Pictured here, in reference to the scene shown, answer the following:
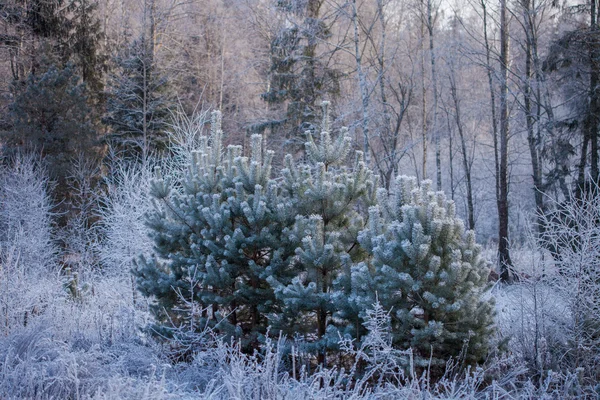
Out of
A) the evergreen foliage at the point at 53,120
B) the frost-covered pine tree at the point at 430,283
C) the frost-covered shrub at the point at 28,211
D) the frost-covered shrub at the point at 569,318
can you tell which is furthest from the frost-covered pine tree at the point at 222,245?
the evergreen foliage at the point at 53,120

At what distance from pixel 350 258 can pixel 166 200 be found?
2.50 m

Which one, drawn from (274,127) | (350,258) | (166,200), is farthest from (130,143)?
(350,258)

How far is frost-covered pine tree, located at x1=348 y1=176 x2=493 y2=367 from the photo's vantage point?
4727 millimetres

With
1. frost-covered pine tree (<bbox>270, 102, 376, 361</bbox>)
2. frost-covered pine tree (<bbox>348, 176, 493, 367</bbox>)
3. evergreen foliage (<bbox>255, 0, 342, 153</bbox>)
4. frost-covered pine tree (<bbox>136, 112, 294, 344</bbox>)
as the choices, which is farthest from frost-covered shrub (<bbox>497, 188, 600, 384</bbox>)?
evergreen foliage (<bbox>255, 0, 342, 153</bbox>)

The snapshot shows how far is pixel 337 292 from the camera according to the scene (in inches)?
208

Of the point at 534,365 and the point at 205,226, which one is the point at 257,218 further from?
the point at 534,365

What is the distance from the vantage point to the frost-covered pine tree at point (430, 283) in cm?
473

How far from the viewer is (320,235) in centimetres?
557

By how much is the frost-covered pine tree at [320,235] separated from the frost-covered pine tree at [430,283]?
562mm

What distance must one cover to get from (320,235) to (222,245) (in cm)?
124

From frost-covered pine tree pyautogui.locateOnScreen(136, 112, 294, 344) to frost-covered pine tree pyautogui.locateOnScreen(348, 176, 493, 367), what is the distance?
1.36m

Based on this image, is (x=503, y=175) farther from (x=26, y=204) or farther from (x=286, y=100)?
(x=26, y=204)

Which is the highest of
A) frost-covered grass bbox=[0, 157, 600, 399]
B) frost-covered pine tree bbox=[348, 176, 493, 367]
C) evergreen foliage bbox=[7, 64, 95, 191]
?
evergreen foliage bbox=[7, 64, 95, 191]

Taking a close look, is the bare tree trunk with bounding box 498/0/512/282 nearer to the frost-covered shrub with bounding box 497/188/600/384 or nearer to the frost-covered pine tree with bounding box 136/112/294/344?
the frost-covered shrub with bounding box 497/188/600/384
